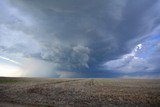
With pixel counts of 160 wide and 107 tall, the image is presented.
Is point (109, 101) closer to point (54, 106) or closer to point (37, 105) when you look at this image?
point (54, 106)

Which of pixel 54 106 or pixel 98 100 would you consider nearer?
pixel 54 106

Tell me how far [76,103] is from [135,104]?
353 inches

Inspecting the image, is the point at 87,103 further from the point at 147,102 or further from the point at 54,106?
the point at 147,102

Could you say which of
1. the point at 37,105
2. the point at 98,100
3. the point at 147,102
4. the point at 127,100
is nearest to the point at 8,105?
the point at 37,105

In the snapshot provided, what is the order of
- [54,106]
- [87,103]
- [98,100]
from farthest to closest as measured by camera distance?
[98,100], [87,103], [54,106]

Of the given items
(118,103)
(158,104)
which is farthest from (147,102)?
(118,103)

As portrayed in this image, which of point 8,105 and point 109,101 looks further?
point 109,101

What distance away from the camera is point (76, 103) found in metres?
28.7

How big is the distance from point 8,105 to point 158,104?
2203cm

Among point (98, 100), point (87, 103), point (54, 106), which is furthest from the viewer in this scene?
point (98, 100)

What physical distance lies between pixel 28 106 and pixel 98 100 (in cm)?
1119

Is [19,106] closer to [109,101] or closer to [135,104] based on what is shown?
[109,101]

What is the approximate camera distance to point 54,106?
26.8 metres

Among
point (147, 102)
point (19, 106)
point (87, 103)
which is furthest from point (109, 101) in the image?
point (19, 106)
